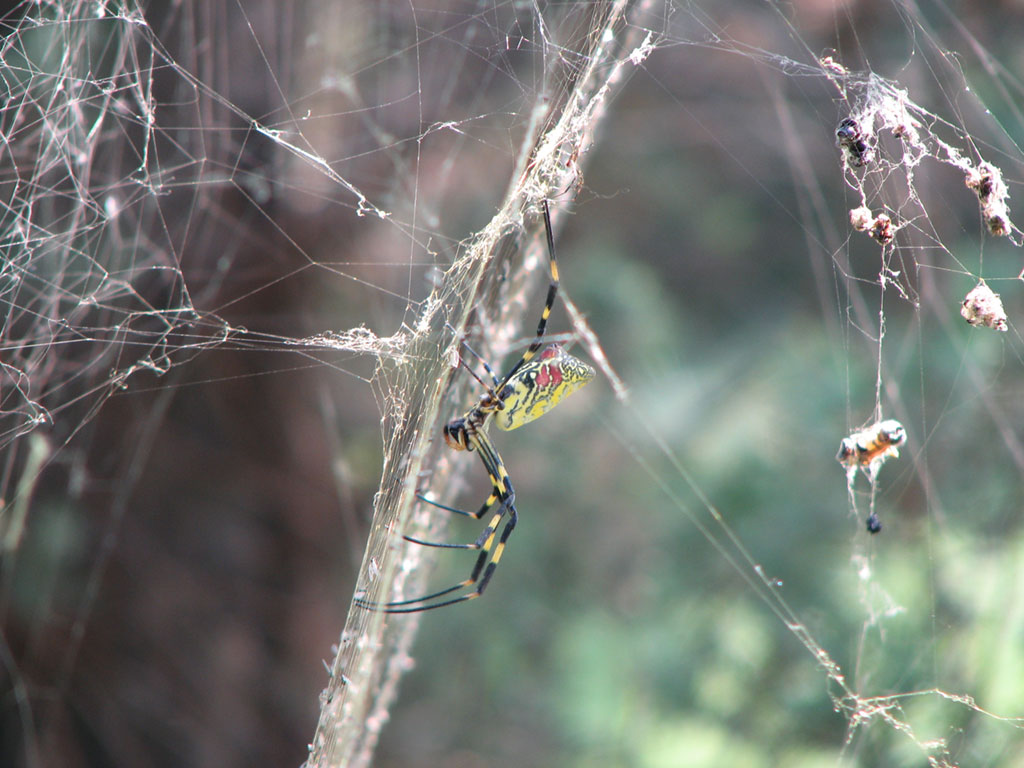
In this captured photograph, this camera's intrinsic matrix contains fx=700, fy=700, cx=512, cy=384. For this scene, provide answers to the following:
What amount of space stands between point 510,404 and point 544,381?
76 millimetres

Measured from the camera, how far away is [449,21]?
219 cm

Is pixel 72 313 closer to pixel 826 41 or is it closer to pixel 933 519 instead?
pixel 933 519

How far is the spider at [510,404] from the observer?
1.07 meters

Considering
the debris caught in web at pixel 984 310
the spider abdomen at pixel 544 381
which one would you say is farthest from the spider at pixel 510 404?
the debris caught in web at pixel 984 310

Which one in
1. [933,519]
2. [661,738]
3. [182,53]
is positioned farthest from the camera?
[661,738]

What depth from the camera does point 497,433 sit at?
94.8 inches

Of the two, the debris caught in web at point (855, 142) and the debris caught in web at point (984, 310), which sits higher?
the debris caught in web at point (855, 142)

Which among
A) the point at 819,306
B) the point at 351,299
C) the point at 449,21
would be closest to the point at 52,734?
the point at 351,299

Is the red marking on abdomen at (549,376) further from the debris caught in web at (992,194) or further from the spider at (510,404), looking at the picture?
the debris caught in web at (992,194)

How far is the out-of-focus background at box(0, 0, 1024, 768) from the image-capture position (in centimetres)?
184

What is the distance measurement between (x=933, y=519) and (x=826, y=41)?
1.50 metres

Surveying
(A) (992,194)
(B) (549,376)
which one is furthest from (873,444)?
(B) (549,376)

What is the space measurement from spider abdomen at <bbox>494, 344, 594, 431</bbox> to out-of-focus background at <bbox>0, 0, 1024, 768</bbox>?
85 cm

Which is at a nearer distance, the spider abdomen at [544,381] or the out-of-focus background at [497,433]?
the spider abdomen at [544,381]
